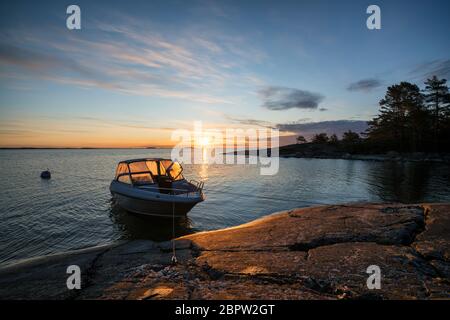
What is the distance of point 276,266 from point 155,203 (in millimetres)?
9626

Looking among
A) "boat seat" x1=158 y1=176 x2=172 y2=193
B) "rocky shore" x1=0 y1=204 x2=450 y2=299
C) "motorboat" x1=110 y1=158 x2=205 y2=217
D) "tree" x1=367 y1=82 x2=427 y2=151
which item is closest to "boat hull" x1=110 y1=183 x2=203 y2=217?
"motorboat" x1=110 y1=158 x2=205 y2=217

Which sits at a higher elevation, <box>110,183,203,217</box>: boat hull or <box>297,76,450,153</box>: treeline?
<box>297,76,450,153</box>: treeline

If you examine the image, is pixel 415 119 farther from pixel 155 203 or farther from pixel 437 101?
pixel 155 203

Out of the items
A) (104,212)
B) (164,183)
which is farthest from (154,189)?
(104,212)

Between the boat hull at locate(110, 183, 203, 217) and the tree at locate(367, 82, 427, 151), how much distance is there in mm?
76193

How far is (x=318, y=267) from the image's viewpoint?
5.15 metres

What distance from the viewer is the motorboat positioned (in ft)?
44.0

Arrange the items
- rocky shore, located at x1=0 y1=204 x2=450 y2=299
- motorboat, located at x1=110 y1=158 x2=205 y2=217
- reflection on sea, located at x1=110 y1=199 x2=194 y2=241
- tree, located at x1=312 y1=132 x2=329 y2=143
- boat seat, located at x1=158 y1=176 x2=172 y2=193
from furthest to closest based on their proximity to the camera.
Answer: tree, located at x1=312 y1=132 x2=329 y2=143, boat seat, located at x1=158 y1=176 x2=172 y2=193, motorboat, located at x1=110 y1=158 x2=205 y2=217, reflection on sea, located at x1=110 y1=199 x2=194 y2=241, rocky shore, located at x1=0 y1=204 x2=450 y2=299

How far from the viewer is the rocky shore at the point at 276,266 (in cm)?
434

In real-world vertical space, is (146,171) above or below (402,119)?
below

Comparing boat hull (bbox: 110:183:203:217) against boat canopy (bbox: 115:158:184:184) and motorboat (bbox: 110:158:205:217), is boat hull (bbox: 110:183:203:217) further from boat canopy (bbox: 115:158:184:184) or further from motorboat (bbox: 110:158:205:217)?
boat canopy (bbox: 115:158:184:184)

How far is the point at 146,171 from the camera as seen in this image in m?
15.8
